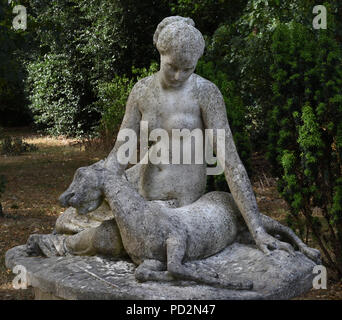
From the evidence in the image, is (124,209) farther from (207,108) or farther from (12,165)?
(12,165)

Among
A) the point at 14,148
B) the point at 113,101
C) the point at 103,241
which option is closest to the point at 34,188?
the point at 113,101

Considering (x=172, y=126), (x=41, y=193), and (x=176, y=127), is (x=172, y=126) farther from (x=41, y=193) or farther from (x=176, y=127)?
(x=41, y=193)

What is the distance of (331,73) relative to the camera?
5.02 meters

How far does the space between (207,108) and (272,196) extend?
5746 mm

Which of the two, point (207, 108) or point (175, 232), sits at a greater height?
point (207, 108)

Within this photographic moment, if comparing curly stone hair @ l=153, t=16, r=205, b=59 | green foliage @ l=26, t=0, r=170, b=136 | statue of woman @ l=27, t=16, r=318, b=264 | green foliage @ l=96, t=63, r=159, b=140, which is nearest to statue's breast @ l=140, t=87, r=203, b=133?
statue of woman @ l=27, t=16, r=318, b=264

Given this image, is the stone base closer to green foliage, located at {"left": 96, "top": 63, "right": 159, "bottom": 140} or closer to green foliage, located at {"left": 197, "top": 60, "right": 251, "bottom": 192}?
green foliage, located at {"left": 197, "top": 60, "right": 251, "bottom": 192}

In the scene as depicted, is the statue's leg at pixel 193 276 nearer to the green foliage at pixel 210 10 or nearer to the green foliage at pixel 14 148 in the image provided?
the green foliage at pixel 210 10

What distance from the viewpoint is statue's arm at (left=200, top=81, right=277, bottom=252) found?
3.33 m

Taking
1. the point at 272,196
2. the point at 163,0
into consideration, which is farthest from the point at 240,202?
the point at 163,0

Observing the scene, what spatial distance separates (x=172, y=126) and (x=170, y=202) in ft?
1.51

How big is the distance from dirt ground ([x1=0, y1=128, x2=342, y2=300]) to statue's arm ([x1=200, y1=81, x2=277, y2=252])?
2206 mm

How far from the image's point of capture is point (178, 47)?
10.6 feet

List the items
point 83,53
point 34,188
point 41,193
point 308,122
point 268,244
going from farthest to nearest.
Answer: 1. point 83,53
2. point 34,188
3. point 41,193
4. point 308,122
5. point 268,244
